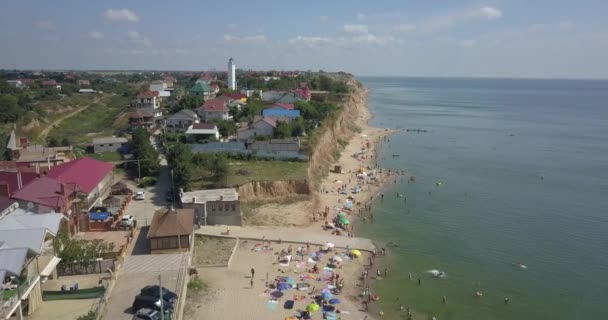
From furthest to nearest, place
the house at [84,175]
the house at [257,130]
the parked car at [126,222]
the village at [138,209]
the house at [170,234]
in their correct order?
the house at [257,130] < the parked car at [126,222] < the house at [84,175] < the house at [170,234] < the village at [138,209]

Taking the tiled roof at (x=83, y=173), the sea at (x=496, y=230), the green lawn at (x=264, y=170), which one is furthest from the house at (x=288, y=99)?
the tiled roof at (x=83, y=173)

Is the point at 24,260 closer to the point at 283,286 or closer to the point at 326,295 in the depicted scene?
the point at 283,286

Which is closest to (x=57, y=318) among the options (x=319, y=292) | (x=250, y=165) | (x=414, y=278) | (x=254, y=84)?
(x=319, y=292)

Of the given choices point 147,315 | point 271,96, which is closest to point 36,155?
point 147,315

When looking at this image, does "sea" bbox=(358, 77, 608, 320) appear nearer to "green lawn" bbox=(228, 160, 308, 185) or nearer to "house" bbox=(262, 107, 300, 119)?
"green lawn" bbox=(228, 160, 308, 185)

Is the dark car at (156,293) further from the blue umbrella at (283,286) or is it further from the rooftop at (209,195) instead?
the rooftop at (209,195)

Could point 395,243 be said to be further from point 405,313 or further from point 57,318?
point 57,318
